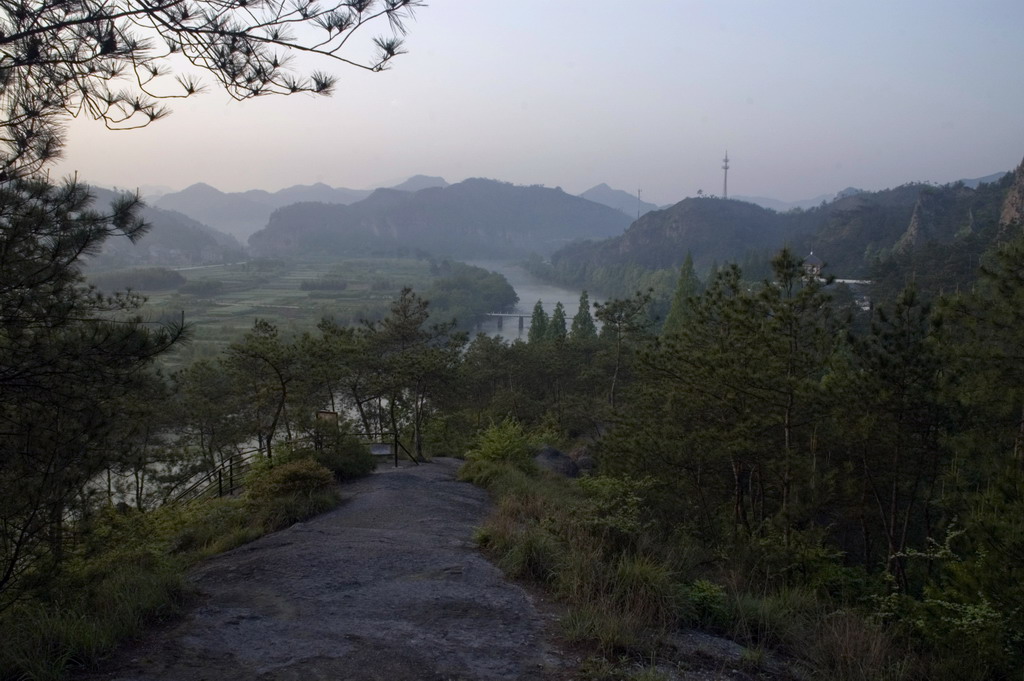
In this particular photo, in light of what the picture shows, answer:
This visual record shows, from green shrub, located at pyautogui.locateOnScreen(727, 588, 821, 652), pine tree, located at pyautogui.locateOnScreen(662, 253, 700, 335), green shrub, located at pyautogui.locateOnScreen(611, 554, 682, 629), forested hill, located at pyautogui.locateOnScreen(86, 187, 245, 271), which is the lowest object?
green shrub, located at pyautogui.locateOnScreen(727, 588, 821, 652)

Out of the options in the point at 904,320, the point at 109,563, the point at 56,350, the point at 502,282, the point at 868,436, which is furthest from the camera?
the point at 502,282

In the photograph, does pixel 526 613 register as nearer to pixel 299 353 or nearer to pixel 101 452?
pixel 101 452

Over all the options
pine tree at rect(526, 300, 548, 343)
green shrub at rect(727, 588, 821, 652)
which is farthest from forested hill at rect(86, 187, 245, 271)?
green shrub at rect(727, 588, 821, 652)

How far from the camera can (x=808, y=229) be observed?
392ft

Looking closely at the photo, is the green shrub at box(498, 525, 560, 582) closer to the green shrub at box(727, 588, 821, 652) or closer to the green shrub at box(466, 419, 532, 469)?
the green shrub at box(727, 588, 821, 652)

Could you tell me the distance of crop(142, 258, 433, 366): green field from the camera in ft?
163

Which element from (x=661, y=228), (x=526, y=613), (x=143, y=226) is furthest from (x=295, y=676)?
(x=661, y=228)

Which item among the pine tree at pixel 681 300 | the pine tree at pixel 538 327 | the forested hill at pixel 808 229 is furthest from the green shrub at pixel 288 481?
the forested hill at pixel 808 229

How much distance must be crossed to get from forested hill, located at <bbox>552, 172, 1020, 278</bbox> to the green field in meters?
39.1

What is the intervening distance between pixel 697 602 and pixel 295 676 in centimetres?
270

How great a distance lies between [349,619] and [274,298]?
8033cm

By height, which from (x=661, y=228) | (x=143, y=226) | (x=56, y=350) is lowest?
(x=56, y=350)

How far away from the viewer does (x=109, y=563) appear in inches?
217

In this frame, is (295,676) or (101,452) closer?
(295,676)
